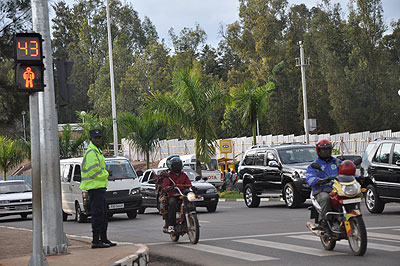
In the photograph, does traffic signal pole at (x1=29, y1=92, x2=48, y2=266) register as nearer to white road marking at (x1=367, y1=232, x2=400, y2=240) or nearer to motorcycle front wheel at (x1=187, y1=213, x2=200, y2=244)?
motorcycle front wheel at (x1=187, y1=213, x2=200, y2=244)

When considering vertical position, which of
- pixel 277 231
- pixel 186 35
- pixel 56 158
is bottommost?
pixel 277 231

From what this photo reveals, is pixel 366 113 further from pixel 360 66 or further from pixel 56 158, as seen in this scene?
pixel 56 158

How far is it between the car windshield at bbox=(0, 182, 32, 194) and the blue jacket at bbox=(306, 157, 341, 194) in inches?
718

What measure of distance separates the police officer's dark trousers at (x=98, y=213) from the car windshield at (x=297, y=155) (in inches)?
445

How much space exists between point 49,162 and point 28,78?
2568 mm

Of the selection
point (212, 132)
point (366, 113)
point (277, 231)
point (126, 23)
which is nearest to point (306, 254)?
point (277, 231)

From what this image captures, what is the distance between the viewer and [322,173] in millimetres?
11422

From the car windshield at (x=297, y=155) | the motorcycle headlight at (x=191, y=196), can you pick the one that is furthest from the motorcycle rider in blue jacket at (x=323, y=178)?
the car windshield at (x=297, y=155)

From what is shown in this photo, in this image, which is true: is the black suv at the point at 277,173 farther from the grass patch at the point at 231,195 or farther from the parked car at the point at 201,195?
the grass patch at the point at 231,195

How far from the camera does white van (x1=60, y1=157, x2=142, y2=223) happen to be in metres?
21.5

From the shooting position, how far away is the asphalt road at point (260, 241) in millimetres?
10727

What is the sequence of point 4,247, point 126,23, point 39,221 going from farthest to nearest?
point 126,23 → point 4,247 → point 39,221

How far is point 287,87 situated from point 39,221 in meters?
64.7

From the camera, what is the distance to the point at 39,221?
9117 millimetres
